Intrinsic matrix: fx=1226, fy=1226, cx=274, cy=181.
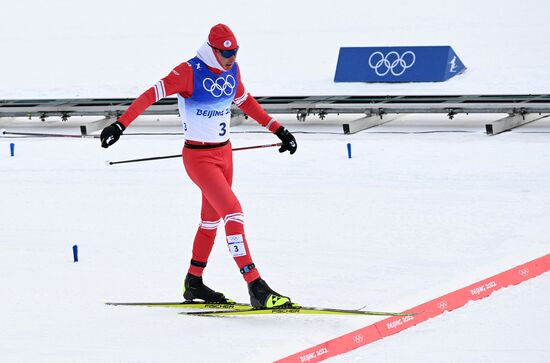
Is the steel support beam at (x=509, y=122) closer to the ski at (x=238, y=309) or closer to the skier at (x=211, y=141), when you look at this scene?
the skier at (x=211, y=141)

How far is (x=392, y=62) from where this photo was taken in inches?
735

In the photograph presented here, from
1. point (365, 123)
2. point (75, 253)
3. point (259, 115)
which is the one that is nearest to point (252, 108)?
point (259, 115)

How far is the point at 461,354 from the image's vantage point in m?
6.84

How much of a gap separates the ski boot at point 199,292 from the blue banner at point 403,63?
10.8 meters

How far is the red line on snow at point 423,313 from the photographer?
7.01 m

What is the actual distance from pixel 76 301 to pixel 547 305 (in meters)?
3.17

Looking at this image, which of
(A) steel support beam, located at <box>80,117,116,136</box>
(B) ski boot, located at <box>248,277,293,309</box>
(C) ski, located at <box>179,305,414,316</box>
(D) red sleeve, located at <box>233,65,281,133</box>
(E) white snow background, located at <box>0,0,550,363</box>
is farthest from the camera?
(A) steel support beam, located at <box>80,117,116,136</box>

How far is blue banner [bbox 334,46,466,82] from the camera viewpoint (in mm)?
18531

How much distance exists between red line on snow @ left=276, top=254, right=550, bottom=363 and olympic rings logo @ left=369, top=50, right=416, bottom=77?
10111mm

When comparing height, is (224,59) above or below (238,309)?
above

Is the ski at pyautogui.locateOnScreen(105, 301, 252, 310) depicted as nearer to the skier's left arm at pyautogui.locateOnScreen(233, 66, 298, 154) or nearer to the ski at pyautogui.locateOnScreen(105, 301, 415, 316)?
the ski at pyautogui.locateOnScreen(105, 301, 415, 316)

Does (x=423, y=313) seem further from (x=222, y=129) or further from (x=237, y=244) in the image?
(x=222, y=129)

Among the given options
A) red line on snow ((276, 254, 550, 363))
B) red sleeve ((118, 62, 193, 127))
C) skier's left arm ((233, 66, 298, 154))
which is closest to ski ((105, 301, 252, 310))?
red line on snow ((276, 254, 550, 363))

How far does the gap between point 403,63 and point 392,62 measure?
174mm
